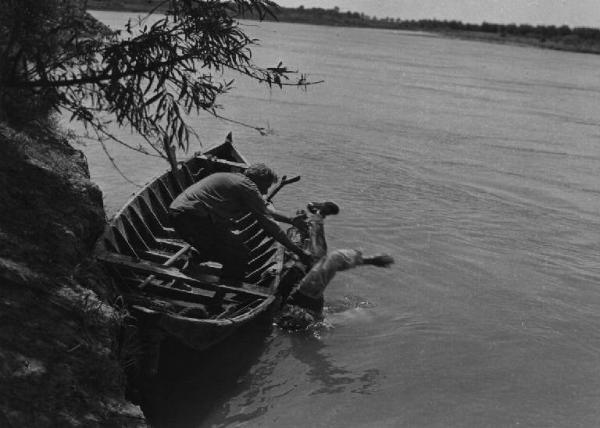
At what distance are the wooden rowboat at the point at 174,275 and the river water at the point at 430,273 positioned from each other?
850 mm

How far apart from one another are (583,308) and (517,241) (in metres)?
3.24

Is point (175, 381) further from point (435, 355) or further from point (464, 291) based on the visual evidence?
point (464, 291)

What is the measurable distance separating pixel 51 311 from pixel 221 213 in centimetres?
267

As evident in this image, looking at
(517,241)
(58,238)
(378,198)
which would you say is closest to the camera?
(58,238)

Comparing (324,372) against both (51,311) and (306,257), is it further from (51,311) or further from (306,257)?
(51,311)

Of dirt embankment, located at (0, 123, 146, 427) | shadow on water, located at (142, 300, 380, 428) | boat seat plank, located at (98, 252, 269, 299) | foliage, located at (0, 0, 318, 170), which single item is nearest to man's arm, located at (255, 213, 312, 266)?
boat seat plank, located at (98, 252, 269, 299)

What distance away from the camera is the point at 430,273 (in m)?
12.6

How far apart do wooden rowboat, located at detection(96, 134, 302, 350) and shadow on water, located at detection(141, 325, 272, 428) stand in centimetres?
42

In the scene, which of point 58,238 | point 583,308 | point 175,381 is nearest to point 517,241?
point 583,308

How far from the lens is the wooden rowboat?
700 centimetres

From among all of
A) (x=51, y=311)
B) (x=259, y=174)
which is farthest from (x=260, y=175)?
(x=51, y=311)

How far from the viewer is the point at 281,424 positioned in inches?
298

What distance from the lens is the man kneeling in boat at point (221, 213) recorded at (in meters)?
8.19

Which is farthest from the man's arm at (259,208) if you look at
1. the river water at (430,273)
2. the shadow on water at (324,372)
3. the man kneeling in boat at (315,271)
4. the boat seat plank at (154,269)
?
the shadow on water at (324,372)
